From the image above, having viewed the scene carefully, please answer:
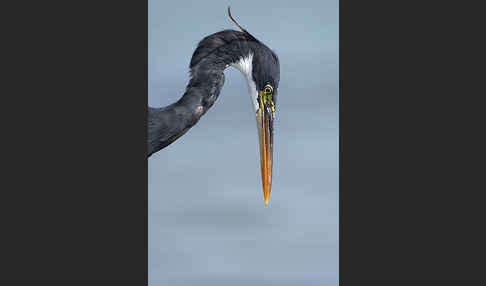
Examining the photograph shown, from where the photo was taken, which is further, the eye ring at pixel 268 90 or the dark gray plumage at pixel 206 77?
the eye ring at pixel 268 90

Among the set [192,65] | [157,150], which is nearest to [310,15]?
[192,65]

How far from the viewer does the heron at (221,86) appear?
18.4ft

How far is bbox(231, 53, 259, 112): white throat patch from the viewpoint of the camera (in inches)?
226

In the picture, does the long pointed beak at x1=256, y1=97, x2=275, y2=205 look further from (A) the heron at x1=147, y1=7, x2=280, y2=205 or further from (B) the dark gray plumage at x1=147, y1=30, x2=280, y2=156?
(B) the dark gray plumage at x1=147, y1=30, x2=280, y2=156

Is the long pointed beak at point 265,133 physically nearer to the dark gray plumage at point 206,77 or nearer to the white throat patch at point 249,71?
the white throat patch at point 249,71

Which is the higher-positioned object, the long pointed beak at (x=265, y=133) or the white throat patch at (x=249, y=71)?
the white throat patch at (x=249, y=71)

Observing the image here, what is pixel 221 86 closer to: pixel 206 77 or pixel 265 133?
pixel 206 77

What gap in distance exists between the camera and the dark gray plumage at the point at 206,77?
18.4 feet

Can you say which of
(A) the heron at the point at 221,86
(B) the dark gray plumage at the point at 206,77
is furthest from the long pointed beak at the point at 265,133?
(B) the dark gray plumage at the point at 206,77

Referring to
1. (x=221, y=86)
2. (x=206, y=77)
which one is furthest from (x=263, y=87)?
(x=206, y=77)

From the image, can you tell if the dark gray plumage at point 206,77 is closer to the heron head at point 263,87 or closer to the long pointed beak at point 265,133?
the heron head at point 263,87

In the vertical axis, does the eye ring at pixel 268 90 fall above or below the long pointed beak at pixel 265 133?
above

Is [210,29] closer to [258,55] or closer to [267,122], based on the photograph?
[258,55]

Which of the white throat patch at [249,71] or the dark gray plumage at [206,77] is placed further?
the white throat patch at [249,71]
